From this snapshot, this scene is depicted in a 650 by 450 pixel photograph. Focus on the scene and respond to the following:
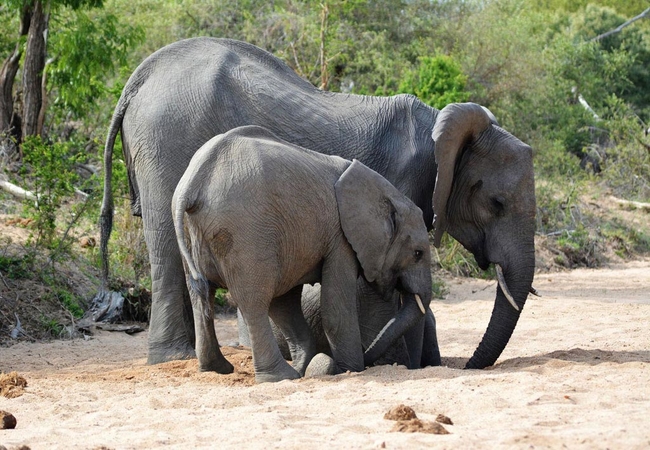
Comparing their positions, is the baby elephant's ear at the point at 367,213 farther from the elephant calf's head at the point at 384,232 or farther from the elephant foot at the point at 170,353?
the elephant foot at the point at 170,353

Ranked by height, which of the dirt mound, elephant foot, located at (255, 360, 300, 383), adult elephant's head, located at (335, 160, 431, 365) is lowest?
the dirt mound

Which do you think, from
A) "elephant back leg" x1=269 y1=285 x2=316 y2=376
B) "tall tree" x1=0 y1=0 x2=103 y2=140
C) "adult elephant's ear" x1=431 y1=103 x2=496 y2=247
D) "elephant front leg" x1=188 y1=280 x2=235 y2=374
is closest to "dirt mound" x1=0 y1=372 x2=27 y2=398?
"elephant front leg" x1=188 y1=280 x2=235 y2=374

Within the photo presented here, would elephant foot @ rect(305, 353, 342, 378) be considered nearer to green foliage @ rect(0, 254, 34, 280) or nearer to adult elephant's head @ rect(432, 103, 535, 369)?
adult elephant's head @ rect(432, 103, 535, 369)

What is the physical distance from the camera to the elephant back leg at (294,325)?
6.91 metres

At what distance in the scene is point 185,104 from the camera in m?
7.14

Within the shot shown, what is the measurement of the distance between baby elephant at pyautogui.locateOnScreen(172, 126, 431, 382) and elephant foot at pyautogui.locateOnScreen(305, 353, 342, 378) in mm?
83

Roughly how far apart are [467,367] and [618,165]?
12509 millimetres

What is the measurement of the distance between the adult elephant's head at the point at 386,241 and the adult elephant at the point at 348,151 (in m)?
0.30

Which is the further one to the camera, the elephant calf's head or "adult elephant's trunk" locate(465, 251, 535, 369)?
"adult elephant's trunk" locate(465, 251, 535, 369)

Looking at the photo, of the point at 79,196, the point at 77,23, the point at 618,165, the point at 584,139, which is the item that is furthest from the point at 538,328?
the point at 584,139

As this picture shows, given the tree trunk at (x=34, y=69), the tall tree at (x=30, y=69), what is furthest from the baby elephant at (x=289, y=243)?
the tree trunk at (x=34, y=69)

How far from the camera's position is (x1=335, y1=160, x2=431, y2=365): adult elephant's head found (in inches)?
258

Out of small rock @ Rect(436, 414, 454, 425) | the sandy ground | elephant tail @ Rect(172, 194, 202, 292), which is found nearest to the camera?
the sandy ground

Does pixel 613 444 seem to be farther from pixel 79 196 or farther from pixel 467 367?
pixel 79 196
